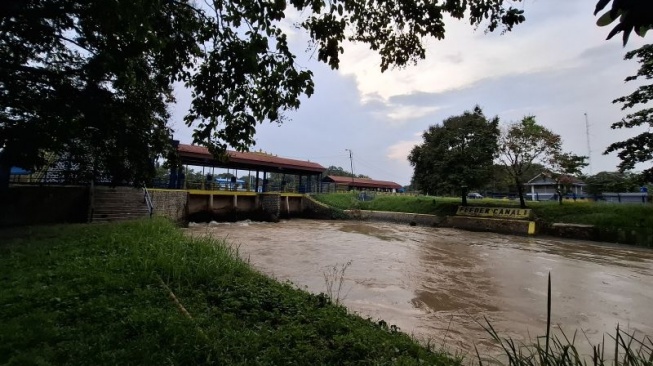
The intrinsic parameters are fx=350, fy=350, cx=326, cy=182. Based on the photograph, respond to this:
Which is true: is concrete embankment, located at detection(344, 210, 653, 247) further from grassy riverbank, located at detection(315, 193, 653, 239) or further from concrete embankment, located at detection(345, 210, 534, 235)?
grassy riverbank, located at detection(315, 193, 653, 239)

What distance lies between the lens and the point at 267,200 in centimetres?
2719

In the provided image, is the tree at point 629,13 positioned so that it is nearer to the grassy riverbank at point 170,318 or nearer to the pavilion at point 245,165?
the grassy riverbank at point 170,318

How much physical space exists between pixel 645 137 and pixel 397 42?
13.3 m

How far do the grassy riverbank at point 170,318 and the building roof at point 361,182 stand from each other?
39095 mm

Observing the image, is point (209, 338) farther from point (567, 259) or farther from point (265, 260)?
point (567, 259)

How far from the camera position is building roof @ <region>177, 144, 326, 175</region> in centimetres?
2294

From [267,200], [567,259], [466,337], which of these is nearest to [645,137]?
[567,259]

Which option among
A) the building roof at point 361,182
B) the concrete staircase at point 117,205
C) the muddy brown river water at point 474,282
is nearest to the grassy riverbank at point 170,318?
the muddy brown river water at point 474,282

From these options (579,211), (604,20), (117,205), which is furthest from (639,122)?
(117,205)

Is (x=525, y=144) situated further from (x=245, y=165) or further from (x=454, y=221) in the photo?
(x=245, y=165)

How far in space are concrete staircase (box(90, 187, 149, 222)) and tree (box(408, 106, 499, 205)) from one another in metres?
18.1

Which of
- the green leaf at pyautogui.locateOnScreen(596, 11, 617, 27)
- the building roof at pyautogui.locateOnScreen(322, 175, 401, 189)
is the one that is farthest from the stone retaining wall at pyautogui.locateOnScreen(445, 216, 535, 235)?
the building roof at pyautogui.locateOnScreen(322, 175, 401, 189)

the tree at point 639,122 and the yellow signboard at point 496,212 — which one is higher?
the tree at point 639,122

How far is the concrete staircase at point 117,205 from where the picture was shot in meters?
13.8
